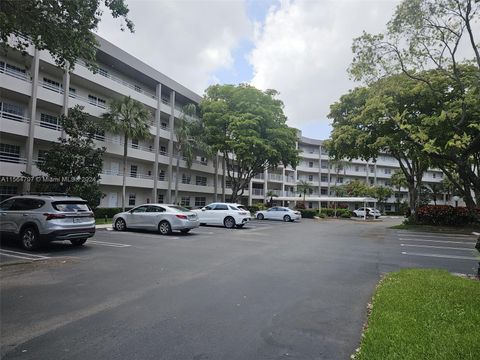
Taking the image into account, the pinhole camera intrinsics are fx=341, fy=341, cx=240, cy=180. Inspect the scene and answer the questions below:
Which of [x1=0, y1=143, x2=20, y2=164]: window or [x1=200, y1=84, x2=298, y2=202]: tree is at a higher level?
[x1=200, y1=84, x2=298, y2=202]: tree

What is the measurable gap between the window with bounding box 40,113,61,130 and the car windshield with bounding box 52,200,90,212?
15.2 m

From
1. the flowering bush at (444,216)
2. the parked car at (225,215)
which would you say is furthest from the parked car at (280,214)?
the parked car at (225,215)

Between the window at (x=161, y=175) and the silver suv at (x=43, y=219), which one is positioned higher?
the window at (x=161, y=175)

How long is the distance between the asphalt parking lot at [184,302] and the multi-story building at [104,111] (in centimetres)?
594

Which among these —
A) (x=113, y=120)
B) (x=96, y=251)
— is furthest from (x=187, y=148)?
(x=96, y=251)

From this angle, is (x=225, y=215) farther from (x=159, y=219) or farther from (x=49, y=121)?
(x=49, y=121)

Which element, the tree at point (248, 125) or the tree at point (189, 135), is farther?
the tree at point (189, 135)

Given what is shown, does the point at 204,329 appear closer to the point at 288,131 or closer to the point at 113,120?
the point at 113,120

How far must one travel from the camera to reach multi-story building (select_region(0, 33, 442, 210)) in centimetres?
2138

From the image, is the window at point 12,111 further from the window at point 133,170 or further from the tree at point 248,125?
the tree at point 248,125

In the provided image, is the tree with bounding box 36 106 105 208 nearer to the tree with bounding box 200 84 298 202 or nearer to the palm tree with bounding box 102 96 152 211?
the palm tree with bounding box 102 96 152 211

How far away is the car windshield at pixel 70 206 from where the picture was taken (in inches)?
418

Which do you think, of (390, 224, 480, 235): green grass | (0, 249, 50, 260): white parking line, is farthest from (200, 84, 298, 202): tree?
(0, 249, 50, 260): white parking line

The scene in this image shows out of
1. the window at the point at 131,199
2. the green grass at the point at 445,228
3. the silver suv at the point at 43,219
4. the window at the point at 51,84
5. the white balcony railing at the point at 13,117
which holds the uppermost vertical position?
the window at the point at 51,84
